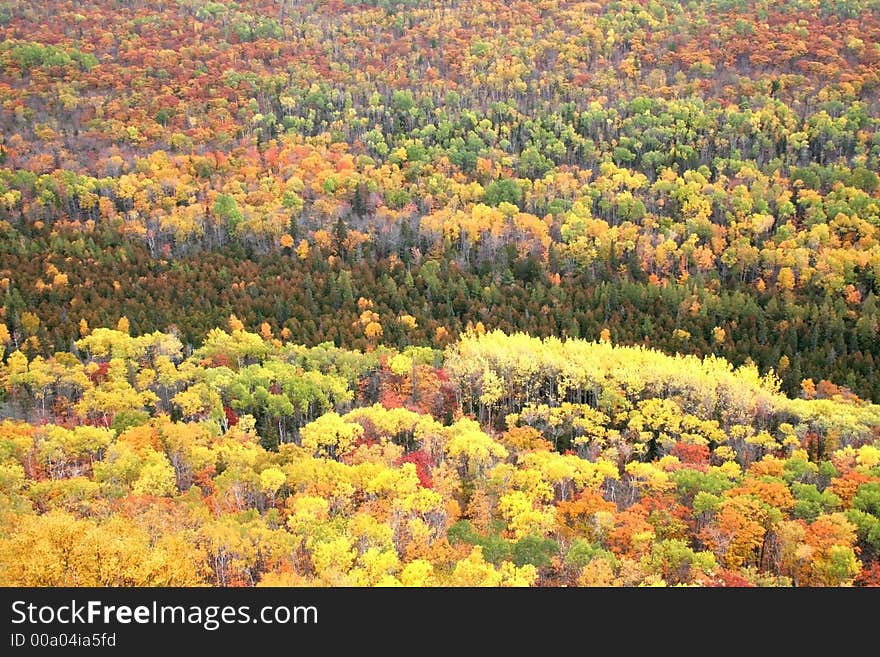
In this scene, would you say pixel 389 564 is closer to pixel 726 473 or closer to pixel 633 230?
pixel 726 473

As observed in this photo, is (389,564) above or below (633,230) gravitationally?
above

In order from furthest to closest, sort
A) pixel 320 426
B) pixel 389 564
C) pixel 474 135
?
pixel 474 135 < pixel 320 426 < pixel 389 564

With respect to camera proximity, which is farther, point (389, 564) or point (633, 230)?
point (633, 230)
